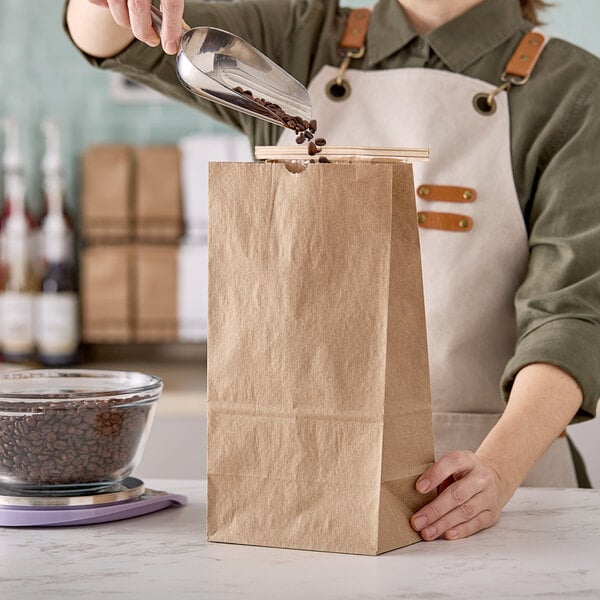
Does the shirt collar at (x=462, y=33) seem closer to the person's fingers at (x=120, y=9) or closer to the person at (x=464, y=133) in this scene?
the person at (x=464, y=133)

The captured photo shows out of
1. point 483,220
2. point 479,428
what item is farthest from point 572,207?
point 479,428

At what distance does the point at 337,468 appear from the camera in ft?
2.56

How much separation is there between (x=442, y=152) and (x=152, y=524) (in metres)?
0.63

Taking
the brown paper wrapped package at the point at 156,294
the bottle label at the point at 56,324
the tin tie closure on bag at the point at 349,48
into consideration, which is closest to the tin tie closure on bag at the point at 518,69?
the tin tie closure on bag at the point at 349,48

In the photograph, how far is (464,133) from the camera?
1.28m

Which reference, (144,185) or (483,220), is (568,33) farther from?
(483,220)

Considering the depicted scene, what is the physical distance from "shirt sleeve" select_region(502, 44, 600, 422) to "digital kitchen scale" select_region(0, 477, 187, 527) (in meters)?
0.39

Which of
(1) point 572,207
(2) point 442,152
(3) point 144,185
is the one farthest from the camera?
(3) point 144,185

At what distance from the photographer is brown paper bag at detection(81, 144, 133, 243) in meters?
2.37

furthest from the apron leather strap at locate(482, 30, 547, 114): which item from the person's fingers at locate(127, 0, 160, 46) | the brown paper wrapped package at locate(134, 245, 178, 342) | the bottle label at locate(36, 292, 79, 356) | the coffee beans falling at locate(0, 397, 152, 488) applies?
the bottle label at locate(36, 292, 79, 356)

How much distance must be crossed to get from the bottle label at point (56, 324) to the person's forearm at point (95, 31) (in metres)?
1.17

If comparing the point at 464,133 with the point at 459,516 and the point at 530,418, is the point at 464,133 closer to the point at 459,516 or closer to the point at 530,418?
the point at 530,418

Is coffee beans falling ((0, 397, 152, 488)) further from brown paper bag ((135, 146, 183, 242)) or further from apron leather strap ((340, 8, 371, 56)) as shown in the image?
brown paper bag ((135, 146, 183, 242))

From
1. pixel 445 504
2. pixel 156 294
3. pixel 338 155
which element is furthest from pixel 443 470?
pixel 156 294
